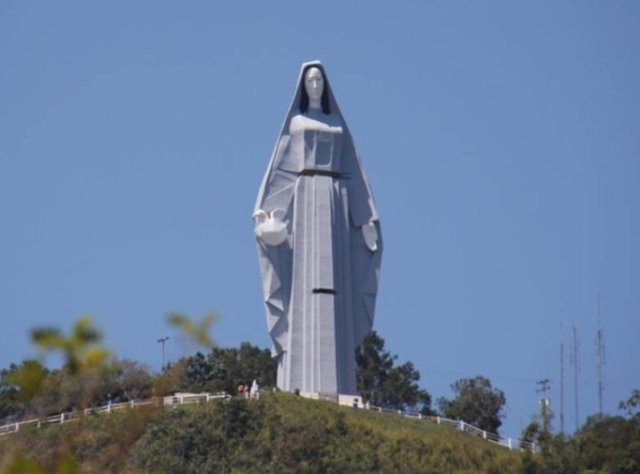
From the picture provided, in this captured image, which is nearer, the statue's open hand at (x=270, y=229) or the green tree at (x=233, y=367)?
the statue's open hand at (x=270, y=229)

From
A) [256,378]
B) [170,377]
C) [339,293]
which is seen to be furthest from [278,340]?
[170,377]

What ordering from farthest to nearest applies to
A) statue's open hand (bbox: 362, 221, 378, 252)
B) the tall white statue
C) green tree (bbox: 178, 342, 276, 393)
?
green tree (bbox: 178, 342, 276, 393), statue's open hand (bbox: 362, 221, 378, 252), the tall white statue

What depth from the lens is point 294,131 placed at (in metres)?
40.8

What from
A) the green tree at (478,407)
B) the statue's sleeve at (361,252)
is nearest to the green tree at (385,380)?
the green tree at (478,407)

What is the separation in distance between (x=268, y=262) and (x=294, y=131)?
10.7 ft

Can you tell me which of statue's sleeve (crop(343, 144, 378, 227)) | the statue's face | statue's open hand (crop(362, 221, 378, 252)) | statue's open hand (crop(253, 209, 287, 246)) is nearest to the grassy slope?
statue's open hand (crop(253, 209, 287, 246))

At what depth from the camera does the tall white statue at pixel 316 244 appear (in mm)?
39625

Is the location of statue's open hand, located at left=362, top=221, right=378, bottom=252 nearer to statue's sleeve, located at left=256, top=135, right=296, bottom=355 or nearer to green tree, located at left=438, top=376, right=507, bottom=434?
statue's sleeve, located at left=256, top=135, right=296, bottom=355

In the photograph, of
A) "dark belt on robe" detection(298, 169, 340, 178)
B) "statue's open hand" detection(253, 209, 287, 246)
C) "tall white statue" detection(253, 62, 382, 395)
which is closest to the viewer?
"tall white statue" detection(253, 62, 382, 395)

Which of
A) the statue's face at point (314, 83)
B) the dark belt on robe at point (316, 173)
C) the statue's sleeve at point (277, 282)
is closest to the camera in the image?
the statue's sleeve at point (277, 282)

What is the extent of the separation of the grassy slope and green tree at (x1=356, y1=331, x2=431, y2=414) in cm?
1634

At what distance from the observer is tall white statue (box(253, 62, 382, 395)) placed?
39.6 metres

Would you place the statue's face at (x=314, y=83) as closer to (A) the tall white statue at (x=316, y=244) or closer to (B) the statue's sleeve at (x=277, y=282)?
(A) the tall white statue at (x=316, y=244)

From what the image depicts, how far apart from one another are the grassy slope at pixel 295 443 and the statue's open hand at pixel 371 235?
457cm
